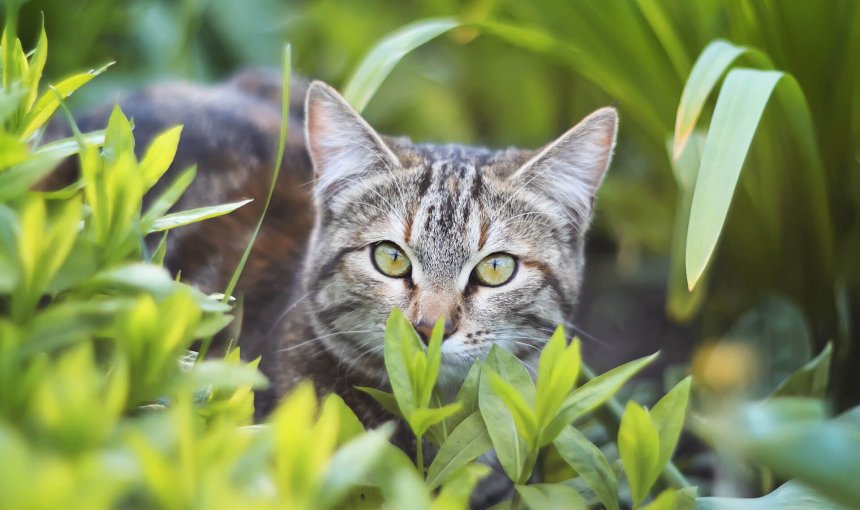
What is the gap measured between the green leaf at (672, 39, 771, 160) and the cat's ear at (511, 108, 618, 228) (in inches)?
4.5

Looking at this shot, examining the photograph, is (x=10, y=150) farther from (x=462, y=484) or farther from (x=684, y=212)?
(x=684, y=212)

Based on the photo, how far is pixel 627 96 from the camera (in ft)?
5.60

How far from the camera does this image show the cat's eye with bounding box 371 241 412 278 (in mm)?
1296

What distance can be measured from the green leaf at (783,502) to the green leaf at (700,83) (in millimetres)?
483

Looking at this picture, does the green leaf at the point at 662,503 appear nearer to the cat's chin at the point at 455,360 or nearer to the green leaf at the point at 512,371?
the green leaf at the point at 512,371

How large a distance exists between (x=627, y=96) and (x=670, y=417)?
0.93 metres

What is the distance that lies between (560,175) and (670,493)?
673 mm

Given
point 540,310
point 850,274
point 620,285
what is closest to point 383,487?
point 540,310

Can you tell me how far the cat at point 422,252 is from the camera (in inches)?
49.8

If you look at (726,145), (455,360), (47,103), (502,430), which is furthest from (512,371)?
(47,103)

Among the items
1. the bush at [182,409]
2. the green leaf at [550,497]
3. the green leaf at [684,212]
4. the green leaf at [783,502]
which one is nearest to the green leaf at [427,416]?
the bush at [182,409]

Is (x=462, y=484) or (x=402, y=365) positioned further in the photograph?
(x=402, y=365)

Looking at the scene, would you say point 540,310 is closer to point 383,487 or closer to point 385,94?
point 383,487

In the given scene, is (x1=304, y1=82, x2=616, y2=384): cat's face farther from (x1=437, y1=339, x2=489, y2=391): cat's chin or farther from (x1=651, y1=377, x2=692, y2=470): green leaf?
(x1=651, y1=377, x2=692, y2=470): green leaf
